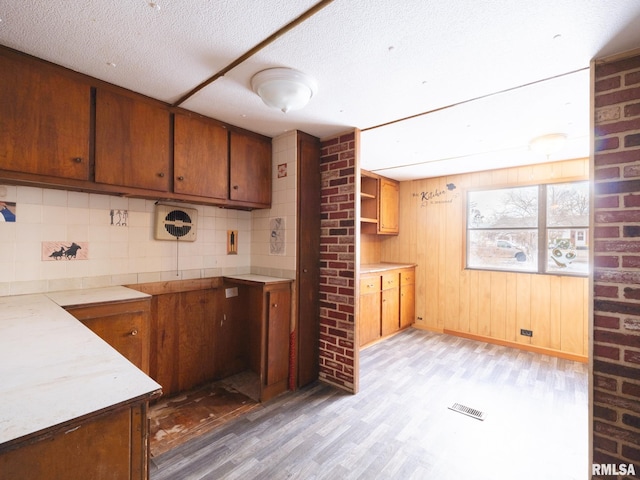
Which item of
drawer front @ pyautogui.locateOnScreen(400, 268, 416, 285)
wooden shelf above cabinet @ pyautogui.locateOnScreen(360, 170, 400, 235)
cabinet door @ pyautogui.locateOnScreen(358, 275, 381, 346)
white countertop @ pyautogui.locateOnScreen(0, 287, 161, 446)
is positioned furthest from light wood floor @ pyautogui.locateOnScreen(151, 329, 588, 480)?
wooden shelf above cabinet @ pyautogui.locateOnScreen(360, 170, 400, 235)

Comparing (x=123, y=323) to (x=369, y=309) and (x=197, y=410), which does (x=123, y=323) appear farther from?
(x=369, y=309)

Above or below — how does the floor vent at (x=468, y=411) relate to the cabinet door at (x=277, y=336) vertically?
below

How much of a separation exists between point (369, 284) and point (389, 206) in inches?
56.3

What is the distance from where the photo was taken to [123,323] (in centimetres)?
180

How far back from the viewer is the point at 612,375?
1.42m

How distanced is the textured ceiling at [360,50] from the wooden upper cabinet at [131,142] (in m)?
0.13

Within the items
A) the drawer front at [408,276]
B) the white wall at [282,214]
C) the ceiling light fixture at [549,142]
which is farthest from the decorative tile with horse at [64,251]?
the ceiling light fixture at [549,142]

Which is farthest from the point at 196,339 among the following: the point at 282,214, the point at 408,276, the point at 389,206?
the point at 389,206

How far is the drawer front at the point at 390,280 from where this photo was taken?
3.88 metres

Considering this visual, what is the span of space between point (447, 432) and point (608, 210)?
1681mm

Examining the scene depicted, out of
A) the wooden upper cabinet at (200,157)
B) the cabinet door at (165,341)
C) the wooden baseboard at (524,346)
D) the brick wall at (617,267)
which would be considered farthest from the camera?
the wooden baseboard at (524,346)

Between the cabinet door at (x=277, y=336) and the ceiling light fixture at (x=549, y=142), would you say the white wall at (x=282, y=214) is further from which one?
the ceiling light fixture at (x=549, y=142)

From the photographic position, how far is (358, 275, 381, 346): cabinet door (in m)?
3.51

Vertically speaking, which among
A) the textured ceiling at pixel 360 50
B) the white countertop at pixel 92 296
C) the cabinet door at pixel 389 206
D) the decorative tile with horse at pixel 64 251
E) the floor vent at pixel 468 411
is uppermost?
the textured ceiling at pixel 360 50
